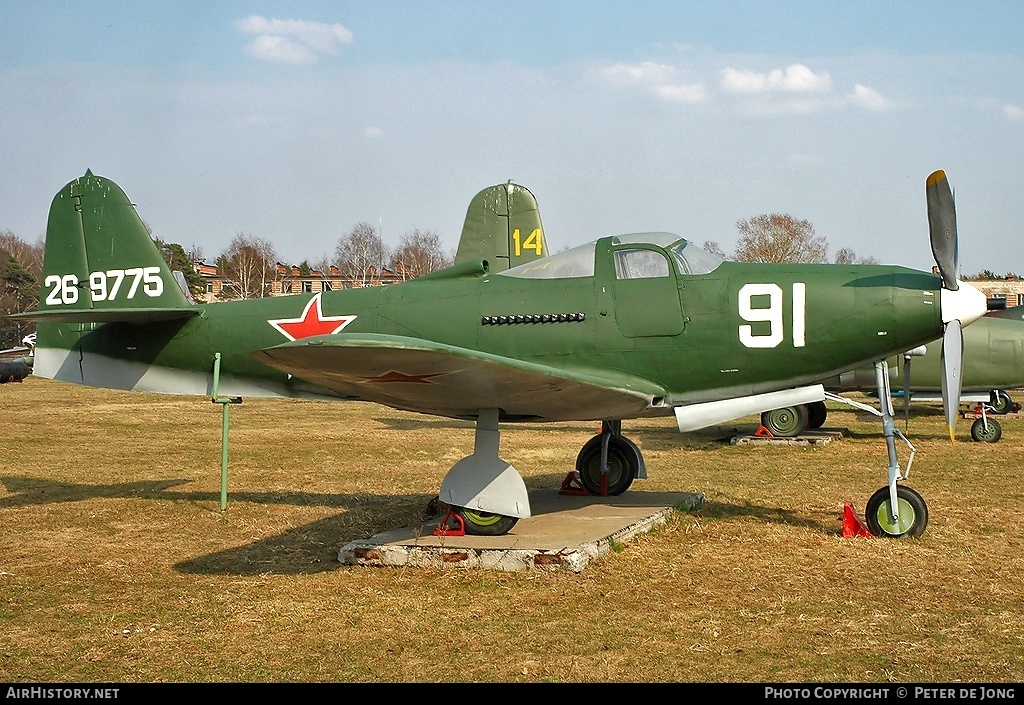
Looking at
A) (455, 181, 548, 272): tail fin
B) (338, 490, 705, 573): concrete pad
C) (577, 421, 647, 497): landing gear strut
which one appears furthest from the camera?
(455, 181, 548, 272): tail fin

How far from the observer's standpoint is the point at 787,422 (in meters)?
15.7

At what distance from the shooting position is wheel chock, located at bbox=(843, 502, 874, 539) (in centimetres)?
735

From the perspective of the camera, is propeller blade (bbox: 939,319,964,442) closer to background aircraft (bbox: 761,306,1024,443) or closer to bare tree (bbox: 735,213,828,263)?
background aircraft (bbox: 761,306,1024,443)

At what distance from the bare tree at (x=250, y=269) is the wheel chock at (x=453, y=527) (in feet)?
194

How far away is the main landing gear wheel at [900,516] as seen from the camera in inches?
285

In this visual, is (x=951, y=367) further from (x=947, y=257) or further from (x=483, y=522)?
(x=483, y=522)

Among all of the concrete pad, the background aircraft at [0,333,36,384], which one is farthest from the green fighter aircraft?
the background aircraft at [0,333,36,384]

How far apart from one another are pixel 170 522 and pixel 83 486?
2586mm

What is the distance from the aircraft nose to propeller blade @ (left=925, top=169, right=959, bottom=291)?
57 mm

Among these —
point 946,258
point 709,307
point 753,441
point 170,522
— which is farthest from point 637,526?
point 753,441

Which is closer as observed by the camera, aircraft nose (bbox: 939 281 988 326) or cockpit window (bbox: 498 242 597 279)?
aircraft nose (bbox: 939 281 988 326)

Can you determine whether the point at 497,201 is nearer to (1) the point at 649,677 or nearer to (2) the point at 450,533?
(2) the point at 450,533

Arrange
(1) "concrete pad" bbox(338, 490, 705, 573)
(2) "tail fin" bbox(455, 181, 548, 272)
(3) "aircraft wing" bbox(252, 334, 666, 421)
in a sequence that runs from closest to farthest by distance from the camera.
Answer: (3) "aircraft wing" bbox(252, 334, 666, 421)
(1) "concrete pad" bbox(338, 490, 705, 573)
(2) "tail fin" bbox(455, 181, 548, 272)

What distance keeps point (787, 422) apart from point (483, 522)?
975 cm
